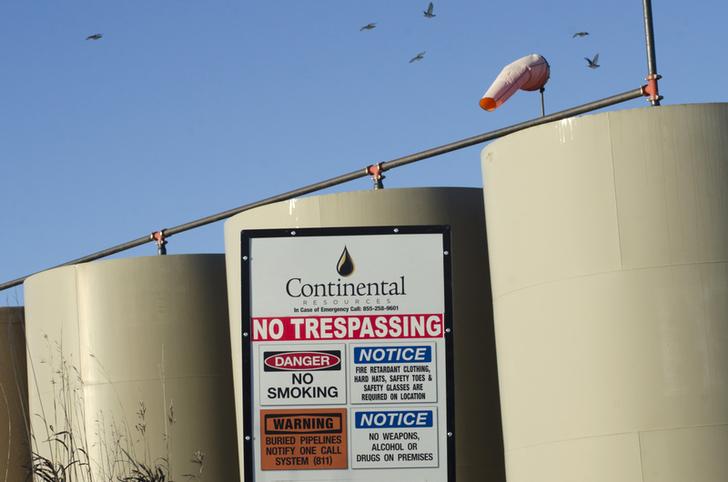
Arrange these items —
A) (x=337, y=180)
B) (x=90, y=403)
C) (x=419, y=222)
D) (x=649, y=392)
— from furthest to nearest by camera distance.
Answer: (x=90, y=403)
(x=337, y=180)
(x=419, y=222)
(x=649, y=392)

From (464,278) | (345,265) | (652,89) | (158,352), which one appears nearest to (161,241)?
(158,352)

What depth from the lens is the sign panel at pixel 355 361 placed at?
4344mm

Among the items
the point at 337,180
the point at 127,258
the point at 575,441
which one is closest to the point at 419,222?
the point at 337,180

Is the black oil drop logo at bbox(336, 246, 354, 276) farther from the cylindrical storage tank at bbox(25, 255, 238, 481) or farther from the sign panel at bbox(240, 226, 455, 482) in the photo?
the cylindrical storage tank at bbox(25, 255, 238, 481)

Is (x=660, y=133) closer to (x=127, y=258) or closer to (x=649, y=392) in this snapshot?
(x=649, y=392)

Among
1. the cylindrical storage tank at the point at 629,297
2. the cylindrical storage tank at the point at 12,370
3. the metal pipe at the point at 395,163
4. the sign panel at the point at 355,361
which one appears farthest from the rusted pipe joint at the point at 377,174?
the sign panel at the point at 355,361

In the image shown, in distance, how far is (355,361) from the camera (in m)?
4.37

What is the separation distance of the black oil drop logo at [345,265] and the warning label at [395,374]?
259 millimetres

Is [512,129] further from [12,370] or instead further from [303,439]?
[12,370]

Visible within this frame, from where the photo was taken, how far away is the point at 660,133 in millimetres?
9156

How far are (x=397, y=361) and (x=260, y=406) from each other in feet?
1.65

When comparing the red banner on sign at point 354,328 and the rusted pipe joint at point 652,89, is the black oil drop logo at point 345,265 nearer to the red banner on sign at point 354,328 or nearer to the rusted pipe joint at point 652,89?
the red banner on sign at point 354,328

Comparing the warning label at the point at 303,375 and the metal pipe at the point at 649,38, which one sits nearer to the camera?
the warning label at the point at 303,375

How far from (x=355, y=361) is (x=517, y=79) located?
7829mm
